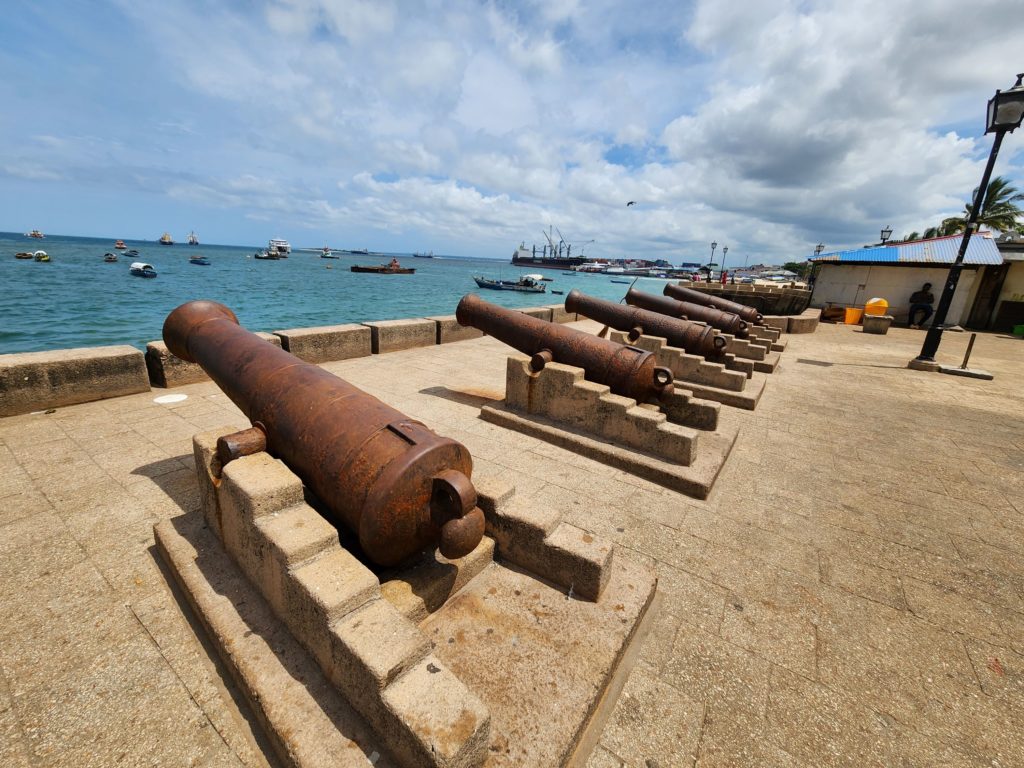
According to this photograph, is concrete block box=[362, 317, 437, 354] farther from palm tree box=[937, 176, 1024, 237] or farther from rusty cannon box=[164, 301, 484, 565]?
palm tree box=[937, 176, 1024, 237]

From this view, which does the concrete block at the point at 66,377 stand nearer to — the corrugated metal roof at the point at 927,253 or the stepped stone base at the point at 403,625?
the stepped stone base at the point at 403,625

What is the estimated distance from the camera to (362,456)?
2.31 meters

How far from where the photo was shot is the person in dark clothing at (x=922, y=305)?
58.4ft

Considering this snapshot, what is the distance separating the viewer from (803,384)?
8570 millimetres

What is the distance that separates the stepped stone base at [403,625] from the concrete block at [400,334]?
20.8 ft

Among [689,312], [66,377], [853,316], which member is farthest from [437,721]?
[853,316]

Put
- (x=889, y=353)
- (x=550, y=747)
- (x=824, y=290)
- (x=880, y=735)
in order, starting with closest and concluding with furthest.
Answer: (x=550, y=747) < (x=880, y=735) < (x=889, y=353) < (x=824, y=290)

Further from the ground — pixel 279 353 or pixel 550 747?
pixel 279 353

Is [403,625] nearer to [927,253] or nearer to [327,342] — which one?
[327,342]

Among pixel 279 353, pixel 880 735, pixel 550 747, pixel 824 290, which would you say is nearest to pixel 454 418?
pixel 279 353

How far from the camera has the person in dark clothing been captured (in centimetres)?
1779

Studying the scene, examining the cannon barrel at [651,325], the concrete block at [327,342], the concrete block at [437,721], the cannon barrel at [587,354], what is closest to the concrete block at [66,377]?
the concrete block at [327,342]

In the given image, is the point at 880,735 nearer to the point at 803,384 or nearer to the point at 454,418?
the point at 454,418

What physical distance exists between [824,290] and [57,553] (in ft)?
87.4
